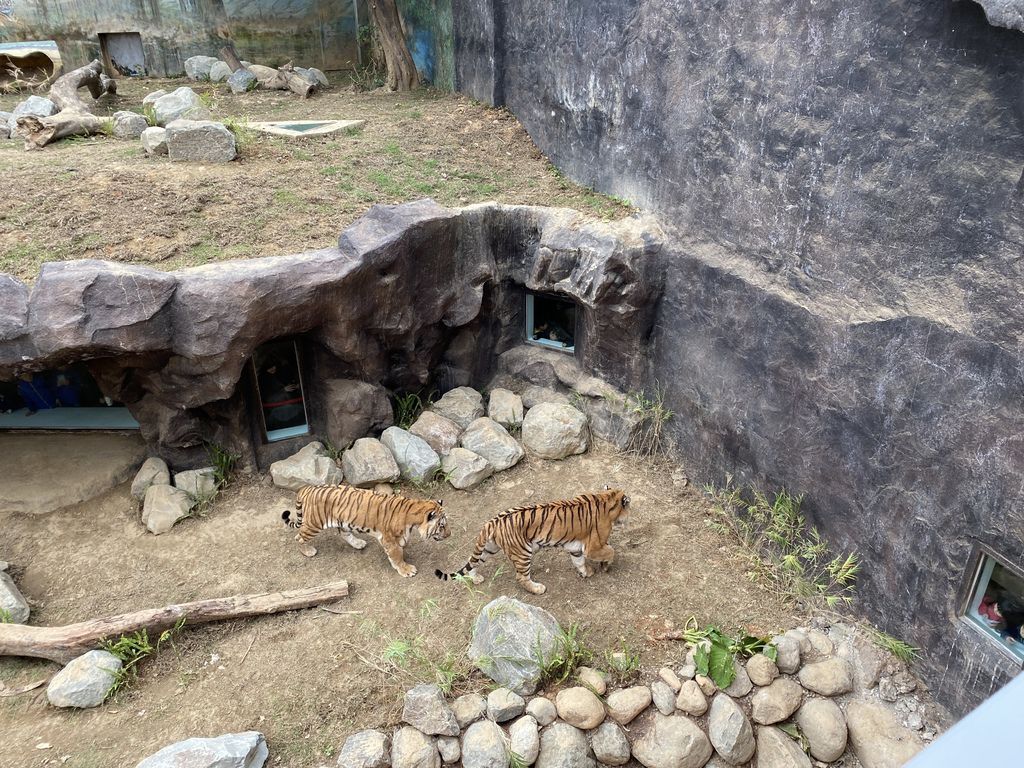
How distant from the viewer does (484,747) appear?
4906 mm

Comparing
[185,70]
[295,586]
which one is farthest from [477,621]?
[185,70]

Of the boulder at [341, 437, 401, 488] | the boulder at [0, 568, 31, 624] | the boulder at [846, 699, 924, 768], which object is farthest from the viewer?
the boulder at [341, 437, 401, 488]

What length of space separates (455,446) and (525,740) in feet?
12.0

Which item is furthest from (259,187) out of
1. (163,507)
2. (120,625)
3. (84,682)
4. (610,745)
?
(610,745)

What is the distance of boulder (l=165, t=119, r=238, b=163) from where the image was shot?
871cm

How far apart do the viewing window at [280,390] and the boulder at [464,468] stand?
1.74 meters

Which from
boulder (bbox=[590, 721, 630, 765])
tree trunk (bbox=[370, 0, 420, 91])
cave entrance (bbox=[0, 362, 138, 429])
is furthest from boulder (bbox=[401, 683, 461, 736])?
tree trunk (bbox=[370, 0, 420, 91])

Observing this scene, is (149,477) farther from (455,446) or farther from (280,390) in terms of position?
(455,446)

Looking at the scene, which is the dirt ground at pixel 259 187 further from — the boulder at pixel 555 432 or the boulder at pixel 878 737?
the boulder at pixel 878 737

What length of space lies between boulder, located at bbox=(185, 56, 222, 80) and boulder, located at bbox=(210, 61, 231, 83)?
0.56 feet

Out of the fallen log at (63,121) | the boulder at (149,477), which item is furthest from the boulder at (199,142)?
the boulder at (149,477)

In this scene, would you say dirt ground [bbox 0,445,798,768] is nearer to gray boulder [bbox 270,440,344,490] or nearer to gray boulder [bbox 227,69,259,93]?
gray boulder [bbox 270,440,344,490]

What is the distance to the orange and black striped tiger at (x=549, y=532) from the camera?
616 cm

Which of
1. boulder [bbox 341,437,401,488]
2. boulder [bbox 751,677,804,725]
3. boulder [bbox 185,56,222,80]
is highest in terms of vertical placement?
boulder [bbox 185,56,222,80]
